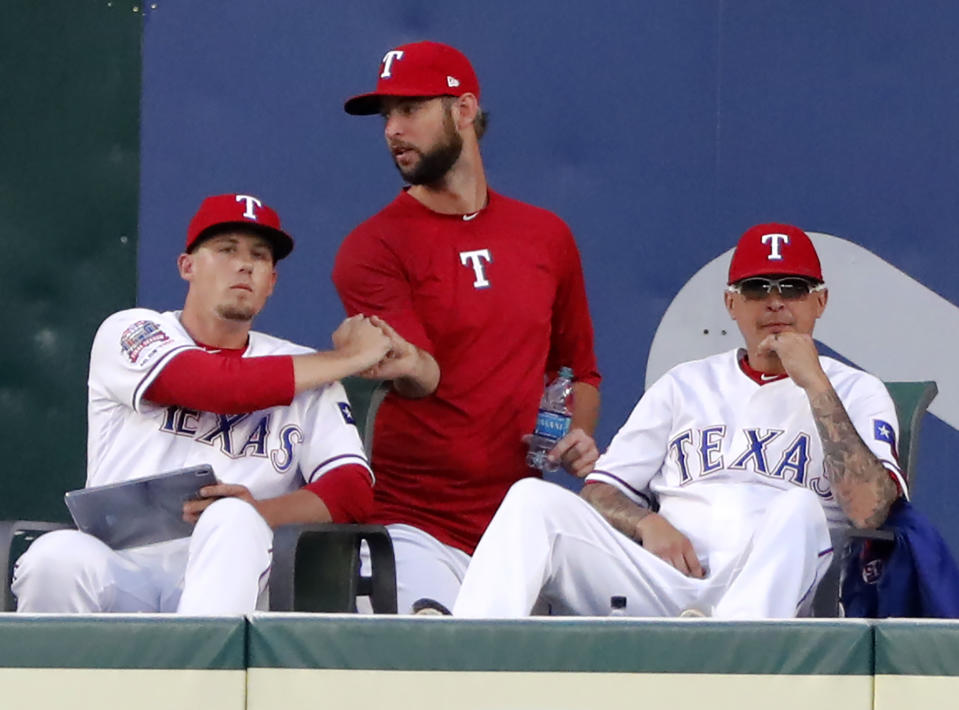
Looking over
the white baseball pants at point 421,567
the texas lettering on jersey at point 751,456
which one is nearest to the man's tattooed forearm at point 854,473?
the texas lettering on jersey at point 751,456

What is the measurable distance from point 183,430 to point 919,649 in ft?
5.64

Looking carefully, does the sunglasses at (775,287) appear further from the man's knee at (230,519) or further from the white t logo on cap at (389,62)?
the man's knee at (230,519)

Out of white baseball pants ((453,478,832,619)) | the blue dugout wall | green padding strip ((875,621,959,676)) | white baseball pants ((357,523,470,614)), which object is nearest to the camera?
green padding strip ((875,621,959,676))

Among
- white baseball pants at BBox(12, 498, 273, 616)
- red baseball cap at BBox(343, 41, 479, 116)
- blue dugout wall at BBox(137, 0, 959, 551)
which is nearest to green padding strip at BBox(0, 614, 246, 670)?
white baseball pants at BBox(12, 498, 273, 616)

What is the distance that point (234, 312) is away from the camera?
12.3 ft

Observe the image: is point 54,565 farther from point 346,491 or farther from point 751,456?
point 751,456

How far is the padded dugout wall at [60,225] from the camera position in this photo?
15.3ft

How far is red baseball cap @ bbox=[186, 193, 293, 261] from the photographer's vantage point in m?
3.80

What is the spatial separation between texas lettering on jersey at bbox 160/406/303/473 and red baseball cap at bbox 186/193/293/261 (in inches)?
15.0

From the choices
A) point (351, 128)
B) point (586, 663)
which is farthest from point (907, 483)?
point (351, 128)

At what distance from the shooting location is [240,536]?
10.6 feet

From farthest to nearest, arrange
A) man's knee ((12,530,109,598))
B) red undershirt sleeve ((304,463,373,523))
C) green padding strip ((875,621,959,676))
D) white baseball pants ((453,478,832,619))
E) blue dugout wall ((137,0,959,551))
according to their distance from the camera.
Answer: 1. blue dugout wall ((137,0,959,551))
2. red undershirt sleeve ((304,463,373,523))
3. man's knee ((12,530,109,598))
4. white baseball pants ((453,478,832,619))
5. green padding strip ((875,621,959,676))

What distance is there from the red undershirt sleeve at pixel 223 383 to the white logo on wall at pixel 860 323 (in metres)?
1.31

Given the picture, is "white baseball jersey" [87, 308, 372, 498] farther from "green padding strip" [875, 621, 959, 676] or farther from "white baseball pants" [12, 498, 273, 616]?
"green padding strip" [875, 621, 959, 676]
